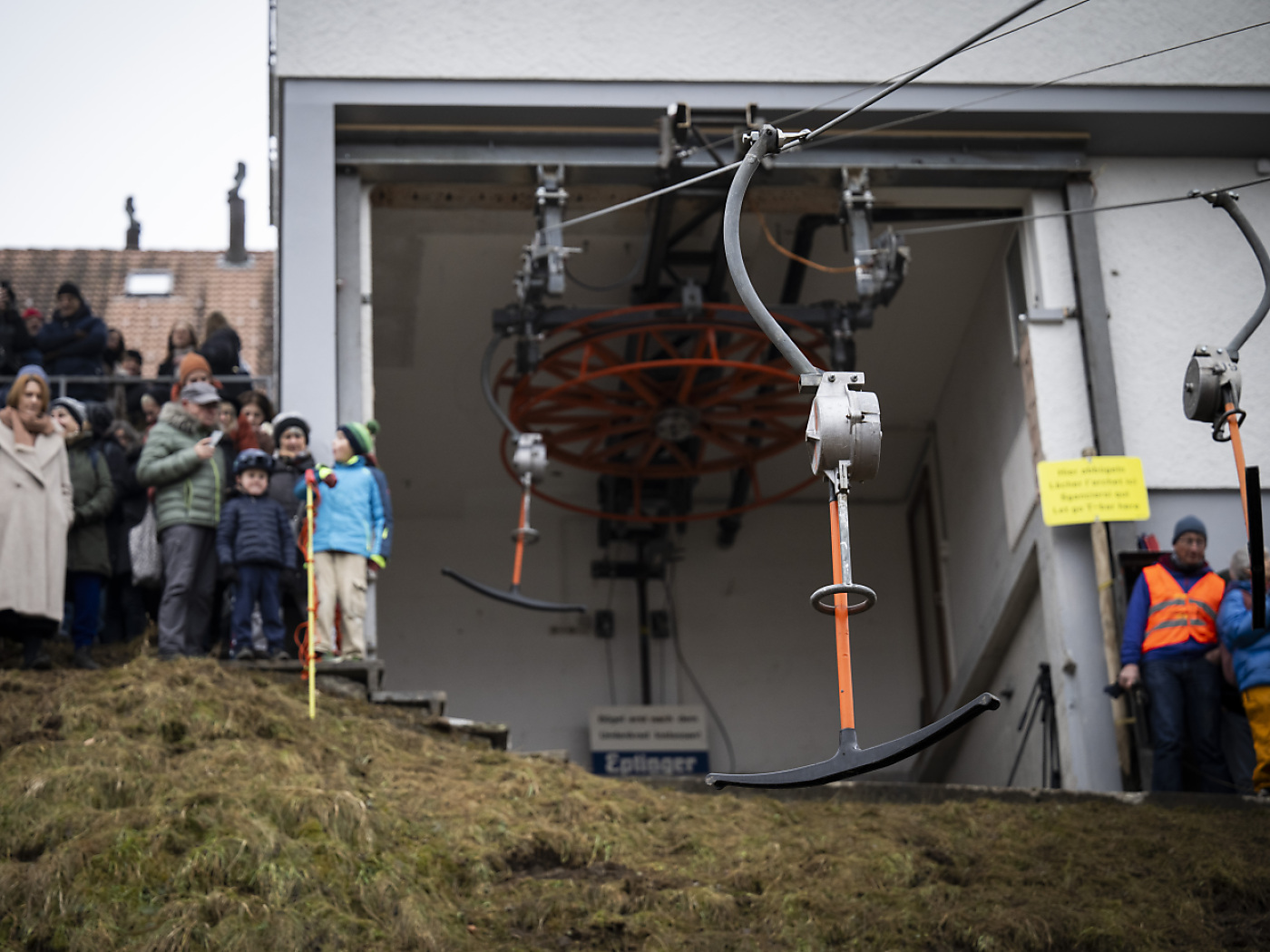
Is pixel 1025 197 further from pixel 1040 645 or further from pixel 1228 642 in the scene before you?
pixel 1228 642

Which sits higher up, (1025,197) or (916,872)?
(1025,197)

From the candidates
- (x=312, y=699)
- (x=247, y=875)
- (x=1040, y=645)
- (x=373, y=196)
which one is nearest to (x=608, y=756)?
(x=1040, y=645)

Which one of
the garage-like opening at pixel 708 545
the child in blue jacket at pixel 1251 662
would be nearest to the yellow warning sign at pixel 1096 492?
the child in blue jacket at pixel 1251 662

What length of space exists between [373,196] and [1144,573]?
5.40 m

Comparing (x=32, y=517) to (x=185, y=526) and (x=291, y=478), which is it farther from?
(x=291, y=478)

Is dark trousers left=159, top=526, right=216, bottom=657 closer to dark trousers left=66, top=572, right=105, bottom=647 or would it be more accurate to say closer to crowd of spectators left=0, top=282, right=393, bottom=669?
crowd of spectators left=0, top=282, right=393, bottom=669

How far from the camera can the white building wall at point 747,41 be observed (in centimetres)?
961

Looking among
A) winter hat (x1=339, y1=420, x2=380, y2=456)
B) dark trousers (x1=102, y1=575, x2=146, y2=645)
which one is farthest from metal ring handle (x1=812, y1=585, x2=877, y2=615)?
dark trousers (x1=102, y1=575, x2=146, y2=645)

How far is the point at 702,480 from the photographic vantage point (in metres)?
14.1

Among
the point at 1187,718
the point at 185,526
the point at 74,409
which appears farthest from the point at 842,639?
the point at 74,409

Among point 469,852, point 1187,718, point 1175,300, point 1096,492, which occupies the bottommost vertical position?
point 469,852

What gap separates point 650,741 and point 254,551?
625 cm

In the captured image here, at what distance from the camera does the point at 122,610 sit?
27.5ft

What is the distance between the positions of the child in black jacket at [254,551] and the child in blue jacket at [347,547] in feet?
0.76
